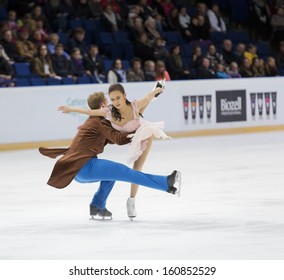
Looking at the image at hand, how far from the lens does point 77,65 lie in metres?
20.3

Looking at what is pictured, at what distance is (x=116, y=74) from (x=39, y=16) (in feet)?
6.19

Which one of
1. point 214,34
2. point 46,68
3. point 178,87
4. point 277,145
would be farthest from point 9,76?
point 214,34

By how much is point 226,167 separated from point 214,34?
11.2 metres

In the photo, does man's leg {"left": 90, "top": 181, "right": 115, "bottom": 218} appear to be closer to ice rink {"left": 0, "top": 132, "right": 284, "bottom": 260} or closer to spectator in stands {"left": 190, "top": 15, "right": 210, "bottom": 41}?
ice rink {"left": 0, "top": 132, "right": 284, "bottom": 260}

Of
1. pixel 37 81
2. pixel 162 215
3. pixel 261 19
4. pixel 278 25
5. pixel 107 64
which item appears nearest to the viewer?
pixel 162 215

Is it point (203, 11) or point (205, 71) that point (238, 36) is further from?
point (205, 71)

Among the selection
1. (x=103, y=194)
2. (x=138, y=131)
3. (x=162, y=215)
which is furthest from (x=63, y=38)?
(x=138, y=131)

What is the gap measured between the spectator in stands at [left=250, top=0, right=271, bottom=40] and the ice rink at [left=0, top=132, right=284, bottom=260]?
11.6 m

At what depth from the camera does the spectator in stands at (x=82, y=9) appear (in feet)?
73.3

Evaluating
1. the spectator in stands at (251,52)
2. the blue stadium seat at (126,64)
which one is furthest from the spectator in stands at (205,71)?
the spectator in stands at (251,52)

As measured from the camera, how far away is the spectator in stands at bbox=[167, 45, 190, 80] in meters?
22.1

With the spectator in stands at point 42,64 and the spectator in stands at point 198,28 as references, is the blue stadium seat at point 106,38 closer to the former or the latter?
the spectator in stands at point 198,28

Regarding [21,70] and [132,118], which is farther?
[21,70]

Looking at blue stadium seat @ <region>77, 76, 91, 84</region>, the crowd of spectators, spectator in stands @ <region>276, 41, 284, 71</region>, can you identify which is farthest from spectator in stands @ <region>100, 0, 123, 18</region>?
spectator in stands @ <region>276, 41, 284, 71</region>
